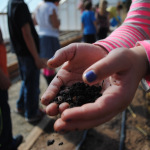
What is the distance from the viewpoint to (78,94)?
112 centimetres

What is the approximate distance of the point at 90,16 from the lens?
195 inches

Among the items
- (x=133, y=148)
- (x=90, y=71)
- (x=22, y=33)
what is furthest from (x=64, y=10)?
(x=90, y=71)

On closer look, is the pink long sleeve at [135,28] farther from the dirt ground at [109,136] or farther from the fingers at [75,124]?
the dirt ground at [109,136]

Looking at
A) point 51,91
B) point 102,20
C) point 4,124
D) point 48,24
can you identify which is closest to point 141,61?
point 51,91

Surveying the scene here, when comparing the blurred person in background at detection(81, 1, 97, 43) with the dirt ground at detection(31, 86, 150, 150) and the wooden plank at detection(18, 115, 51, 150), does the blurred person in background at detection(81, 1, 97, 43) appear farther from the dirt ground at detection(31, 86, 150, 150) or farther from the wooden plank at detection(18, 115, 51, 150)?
the wooden plank at detection(18, 115, 51, 150)

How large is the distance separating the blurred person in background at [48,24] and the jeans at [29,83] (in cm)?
58

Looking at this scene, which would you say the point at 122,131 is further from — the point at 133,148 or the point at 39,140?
the point at 39,140

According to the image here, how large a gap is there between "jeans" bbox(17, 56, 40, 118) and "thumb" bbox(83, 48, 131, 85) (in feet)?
6.36

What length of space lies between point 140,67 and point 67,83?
1.76ft

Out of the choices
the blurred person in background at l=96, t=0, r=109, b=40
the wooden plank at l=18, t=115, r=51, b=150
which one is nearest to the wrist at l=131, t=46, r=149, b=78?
the wooden plank at l=18, t=115, r=51, b=150

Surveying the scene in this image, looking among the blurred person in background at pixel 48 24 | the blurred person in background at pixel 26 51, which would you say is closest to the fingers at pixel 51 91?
the blurred person in background at pixel 26 51

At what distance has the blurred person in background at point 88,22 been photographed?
492 cm

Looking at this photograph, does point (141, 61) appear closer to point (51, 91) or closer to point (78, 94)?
point (78, 94)

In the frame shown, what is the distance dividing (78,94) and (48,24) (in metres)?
2.22
